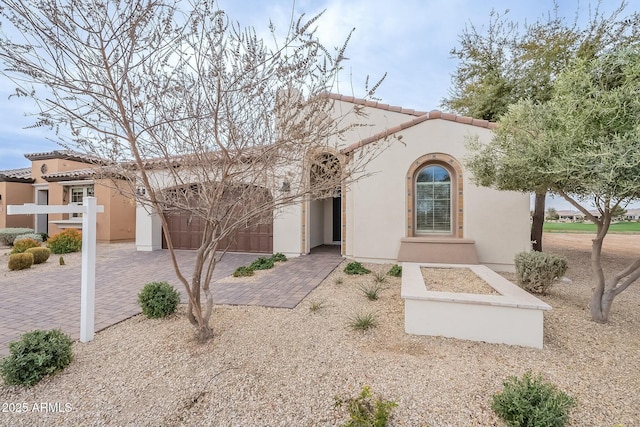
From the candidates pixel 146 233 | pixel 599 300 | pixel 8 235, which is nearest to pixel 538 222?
pixel 599 300

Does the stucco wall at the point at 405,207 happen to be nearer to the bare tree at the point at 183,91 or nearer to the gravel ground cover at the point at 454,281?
the gravel ground cover at the point at 454,281

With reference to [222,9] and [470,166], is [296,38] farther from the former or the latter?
[470,166]

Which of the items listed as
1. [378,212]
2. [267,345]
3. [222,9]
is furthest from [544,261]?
[222,9]

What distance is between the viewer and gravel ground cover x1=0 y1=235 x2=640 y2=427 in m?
2.89

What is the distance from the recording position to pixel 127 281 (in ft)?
27.1

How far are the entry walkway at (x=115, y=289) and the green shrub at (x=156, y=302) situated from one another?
0.57m

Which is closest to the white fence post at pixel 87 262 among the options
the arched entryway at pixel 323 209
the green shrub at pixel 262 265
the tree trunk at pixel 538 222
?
the arched entryway at pixel 323 209

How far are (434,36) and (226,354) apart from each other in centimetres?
1100

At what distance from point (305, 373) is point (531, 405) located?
2.28 meters

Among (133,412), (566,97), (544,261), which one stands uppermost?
(566,97)

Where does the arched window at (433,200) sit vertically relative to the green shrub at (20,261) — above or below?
above

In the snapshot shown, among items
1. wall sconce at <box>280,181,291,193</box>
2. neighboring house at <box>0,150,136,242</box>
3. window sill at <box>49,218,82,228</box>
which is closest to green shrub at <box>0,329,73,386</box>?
wall sconce at <box>280,181,291,193</box>

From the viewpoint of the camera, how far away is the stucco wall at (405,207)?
933 cm

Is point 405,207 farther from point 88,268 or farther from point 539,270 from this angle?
point 88,268
